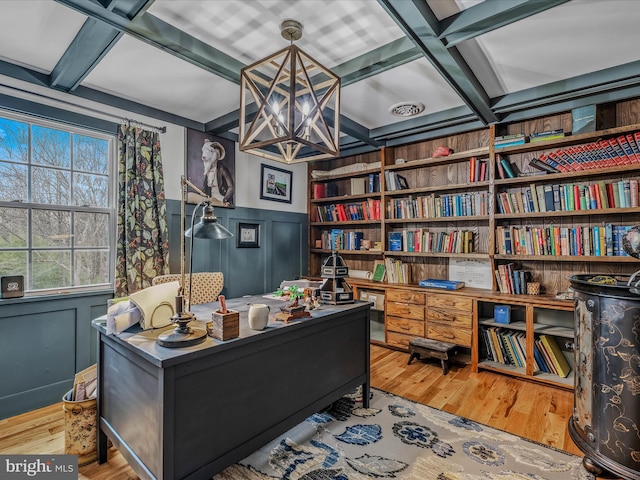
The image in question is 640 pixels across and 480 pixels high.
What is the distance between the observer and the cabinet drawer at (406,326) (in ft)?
11.5

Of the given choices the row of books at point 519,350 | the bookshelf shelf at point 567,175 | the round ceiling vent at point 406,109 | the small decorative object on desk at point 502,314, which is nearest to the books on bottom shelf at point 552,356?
the row of books at point 519,350

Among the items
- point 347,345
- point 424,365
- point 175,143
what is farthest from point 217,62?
point 424,365

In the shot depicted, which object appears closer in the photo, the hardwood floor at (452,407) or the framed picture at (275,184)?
the hardwood floor at (452,407)

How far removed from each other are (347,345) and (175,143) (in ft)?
8.25

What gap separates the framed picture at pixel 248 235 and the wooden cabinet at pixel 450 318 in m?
2.06

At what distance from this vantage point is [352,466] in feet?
5.96

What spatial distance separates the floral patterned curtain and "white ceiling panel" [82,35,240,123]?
0.31 metres

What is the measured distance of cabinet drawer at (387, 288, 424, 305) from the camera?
3.49 meters

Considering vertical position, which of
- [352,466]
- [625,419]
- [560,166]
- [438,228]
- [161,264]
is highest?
[560,166]

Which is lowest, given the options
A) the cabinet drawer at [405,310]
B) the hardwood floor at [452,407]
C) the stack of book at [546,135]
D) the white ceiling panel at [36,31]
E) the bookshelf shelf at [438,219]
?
the hardwood floor at [452,407]

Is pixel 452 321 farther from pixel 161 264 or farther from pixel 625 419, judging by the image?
pixel 161 264

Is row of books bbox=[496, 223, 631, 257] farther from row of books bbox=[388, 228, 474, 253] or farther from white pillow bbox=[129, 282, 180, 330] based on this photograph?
white pillow bbox=[129, 282, 180, 330]

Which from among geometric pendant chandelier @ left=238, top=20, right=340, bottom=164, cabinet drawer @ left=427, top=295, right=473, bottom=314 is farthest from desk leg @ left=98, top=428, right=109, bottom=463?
cabinet drawer @ left=427, top=295, right=473, bottom=314

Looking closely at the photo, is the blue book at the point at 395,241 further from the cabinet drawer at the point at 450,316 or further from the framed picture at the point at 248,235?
the framed picture at the point at 248,235
